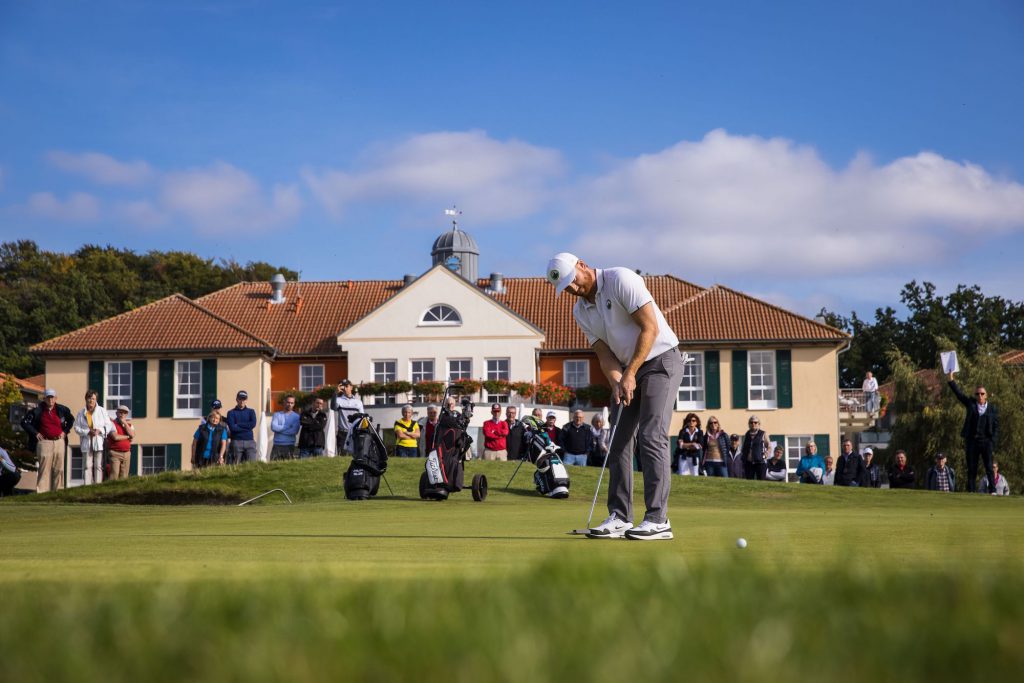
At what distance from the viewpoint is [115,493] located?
74.7 feet

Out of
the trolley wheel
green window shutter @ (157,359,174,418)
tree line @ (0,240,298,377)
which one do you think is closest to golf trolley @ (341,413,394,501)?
the trolley wheel

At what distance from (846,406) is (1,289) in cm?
5235

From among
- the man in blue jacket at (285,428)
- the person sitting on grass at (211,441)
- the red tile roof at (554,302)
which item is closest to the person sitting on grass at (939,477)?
the man in blue jacket at (285,428)

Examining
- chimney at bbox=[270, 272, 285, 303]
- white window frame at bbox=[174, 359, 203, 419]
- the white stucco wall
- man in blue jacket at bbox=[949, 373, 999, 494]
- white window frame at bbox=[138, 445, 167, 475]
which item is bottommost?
white window frame at bbox=[138, 445, 167, 475]

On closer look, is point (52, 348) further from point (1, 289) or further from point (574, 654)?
point (574, 654)

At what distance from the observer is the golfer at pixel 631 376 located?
8.69 m

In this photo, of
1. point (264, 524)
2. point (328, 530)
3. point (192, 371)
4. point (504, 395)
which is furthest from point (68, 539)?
point (192, 371)

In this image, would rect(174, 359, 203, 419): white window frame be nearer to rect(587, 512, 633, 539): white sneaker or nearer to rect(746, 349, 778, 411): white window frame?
rect(746, 349, 778, 411): white window frame

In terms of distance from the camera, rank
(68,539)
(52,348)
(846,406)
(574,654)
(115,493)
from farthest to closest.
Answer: (846,406), (52,348), (115,493), (68,539), (574,654)

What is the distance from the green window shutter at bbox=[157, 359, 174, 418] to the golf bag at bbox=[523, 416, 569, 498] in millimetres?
34507

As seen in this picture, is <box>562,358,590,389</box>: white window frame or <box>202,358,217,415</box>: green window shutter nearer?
<box>202,358,217,415</box>: green window shutter

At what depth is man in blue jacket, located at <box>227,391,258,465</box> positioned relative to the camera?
25.3m

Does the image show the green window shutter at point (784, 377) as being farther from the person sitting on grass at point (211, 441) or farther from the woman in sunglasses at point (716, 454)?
the person sitting on grass at point (211, 441)

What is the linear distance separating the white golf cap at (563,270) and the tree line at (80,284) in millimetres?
67905
